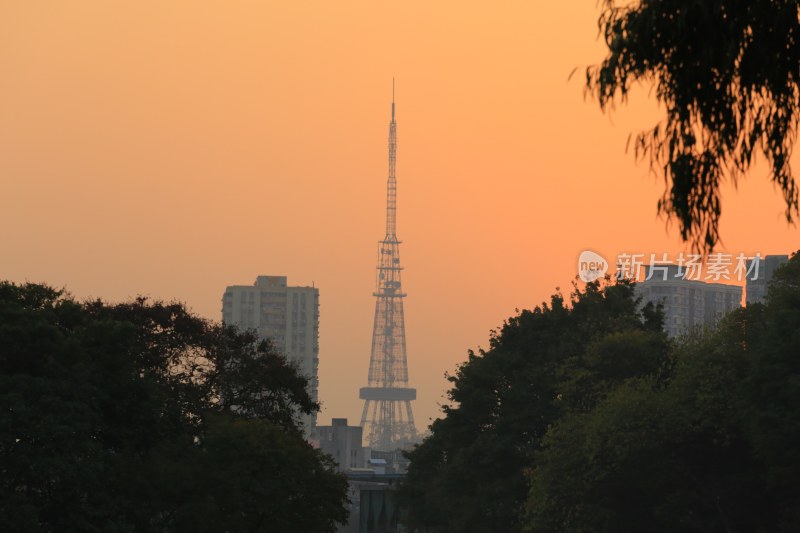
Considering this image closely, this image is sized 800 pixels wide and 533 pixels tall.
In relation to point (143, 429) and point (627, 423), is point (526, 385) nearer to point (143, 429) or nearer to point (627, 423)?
point (627, 423)

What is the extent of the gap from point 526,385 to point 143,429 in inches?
1526

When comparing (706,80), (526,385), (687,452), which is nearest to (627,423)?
(687,452)

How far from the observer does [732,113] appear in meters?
18.0

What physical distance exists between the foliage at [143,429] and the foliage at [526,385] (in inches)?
667

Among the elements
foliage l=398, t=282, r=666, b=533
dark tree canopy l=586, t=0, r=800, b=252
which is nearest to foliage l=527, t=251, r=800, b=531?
foliage l=398, t=282, r=666, b=533

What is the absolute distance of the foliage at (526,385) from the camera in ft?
310

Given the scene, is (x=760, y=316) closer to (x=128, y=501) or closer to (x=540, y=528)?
(x=540, y=528)

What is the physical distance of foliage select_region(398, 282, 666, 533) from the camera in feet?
310

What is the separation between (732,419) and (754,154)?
2505 inches

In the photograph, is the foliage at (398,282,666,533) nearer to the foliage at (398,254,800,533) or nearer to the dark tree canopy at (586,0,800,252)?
the foliage at (398,254,800,533)

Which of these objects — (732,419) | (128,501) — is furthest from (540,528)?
(128,501)

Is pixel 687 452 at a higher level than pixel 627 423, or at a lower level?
lower

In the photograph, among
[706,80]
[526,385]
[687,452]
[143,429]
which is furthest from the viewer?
[526,385]

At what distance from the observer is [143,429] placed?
65.5 m
